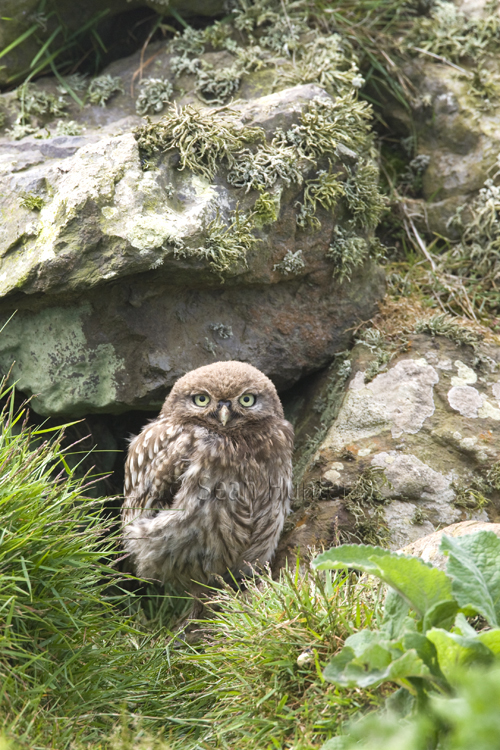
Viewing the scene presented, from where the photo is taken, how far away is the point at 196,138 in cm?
382

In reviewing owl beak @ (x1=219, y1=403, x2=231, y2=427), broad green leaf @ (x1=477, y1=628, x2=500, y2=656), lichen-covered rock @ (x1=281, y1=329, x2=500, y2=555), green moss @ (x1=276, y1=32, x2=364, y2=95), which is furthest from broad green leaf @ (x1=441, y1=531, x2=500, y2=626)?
green moss @ (x1=276, y1=32, x2=364, y2=95)

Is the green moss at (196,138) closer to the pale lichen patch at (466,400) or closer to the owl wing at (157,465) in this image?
the owl wing at (157,465)

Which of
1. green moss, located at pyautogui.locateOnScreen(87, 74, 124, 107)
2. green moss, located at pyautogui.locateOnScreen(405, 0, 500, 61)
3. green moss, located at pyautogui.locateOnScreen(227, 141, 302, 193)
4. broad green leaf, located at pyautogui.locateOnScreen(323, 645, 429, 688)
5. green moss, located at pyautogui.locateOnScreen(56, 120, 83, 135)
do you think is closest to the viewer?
broad green leaf, located at pyautogui.locateOnScreen(323, 645, 429, 688)

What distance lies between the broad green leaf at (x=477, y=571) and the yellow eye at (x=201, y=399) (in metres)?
1.72

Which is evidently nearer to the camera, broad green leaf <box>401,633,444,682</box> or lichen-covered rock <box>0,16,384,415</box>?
broad green leaf <box>401,633,444,682</box>

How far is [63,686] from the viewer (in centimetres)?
246

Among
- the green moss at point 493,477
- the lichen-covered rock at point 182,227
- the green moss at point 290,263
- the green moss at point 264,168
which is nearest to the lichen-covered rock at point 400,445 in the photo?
the green moss at point 493,477

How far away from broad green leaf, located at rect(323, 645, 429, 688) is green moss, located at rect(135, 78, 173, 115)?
147 inches

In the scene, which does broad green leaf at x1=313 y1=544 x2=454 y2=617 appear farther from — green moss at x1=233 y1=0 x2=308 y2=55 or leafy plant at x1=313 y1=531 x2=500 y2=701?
green moss at x1=233 y1=0 x2=308 y2=55

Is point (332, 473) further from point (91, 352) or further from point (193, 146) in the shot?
point (193, 146)

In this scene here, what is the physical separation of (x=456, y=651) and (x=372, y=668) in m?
0.26

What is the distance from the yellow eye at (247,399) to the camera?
364 cm

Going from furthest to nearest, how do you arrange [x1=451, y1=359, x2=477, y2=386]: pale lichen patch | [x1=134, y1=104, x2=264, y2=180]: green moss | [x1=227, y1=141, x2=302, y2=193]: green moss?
[x1=451, y1=359, x2=477, y2=386]: pale lichen patch
[x1=227, y1=141, x2=302, y2=193]: green moss
[x1=134, y1=104, x2=264, y2=180]: green moss

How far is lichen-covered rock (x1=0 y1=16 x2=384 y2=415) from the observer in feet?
11.6
